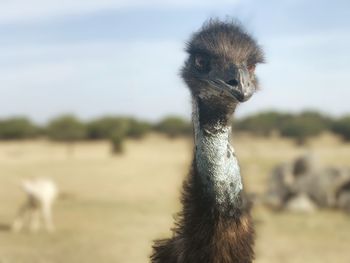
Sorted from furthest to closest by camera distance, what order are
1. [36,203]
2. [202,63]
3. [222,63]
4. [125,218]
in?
[125,218], [36,203], [202,63], [222,63]

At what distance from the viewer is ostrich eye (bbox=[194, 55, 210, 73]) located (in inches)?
130

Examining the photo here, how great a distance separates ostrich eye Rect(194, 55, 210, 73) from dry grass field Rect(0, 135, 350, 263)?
1.50 ft

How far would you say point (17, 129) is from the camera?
57.0 m

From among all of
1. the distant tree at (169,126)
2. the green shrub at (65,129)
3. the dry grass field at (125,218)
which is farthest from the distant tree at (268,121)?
the dry grass field at (125,218)

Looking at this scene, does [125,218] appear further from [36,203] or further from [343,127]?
[343,127]

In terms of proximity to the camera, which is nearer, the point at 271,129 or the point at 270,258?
the point at 270,258

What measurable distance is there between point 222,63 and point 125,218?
1442 centimetres

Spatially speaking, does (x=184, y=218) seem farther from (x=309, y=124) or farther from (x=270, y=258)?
(x=309, y=124)

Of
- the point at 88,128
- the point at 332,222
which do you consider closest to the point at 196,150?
the point at 332,222

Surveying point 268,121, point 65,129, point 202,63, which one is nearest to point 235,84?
point 202,63

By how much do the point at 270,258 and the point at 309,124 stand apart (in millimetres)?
42835

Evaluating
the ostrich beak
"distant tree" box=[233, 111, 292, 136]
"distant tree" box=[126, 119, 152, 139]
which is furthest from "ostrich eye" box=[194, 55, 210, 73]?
"distant tree" box=[126, 119, 152, 139]

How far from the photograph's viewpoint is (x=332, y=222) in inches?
665

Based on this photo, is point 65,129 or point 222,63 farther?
point 65,129
